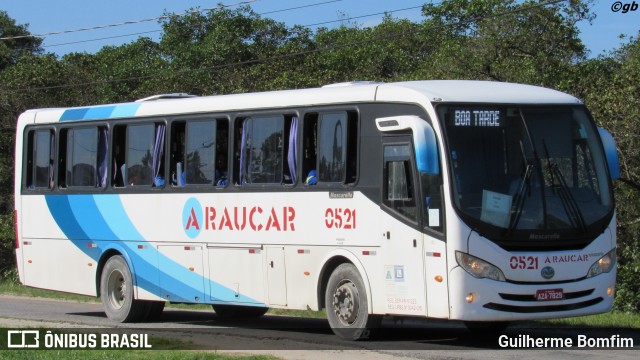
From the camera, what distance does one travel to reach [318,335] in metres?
15.7

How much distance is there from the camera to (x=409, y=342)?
14.4 m

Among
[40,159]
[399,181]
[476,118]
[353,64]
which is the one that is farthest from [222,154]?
[353,64]

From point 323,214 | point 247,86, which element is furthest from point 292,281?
point 247,86

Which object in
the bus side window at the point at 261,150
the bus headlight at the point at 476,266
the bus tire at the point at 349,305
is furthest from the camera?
the bus side window at the point at 261,150

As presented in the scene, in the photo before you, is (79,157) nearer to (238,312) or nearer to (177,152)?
(177,152)

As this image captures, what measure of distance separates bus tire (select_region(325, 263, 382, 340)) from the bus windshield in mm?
2051

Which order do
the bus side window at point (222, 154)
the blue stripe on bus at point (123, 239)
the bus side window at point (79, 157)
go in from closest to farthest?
the bus side window at point (222, 154), the blue stripe on bus at point (123, 239), the bus side window at point (79, 157)

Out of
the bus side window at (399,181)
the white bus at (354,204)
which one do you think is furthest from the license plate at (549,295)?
the bus side window at (399,181)

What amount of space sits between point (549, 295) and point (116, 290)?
843 cm

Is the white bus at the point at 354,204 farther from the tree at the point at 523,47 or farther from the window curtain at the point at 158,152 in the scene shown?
the tree at the point at 523,47

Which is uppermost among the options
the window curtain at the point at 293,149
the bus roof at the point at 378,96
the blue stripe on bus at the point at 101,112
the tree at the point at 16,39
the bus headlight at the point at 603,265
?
the tree at the point at 16,39

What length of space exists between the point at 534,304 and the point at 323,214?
10.4 ft

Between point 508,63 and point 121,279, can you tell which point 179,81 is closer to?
point 508,63

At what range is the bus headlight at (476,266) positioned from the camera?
12906mm
